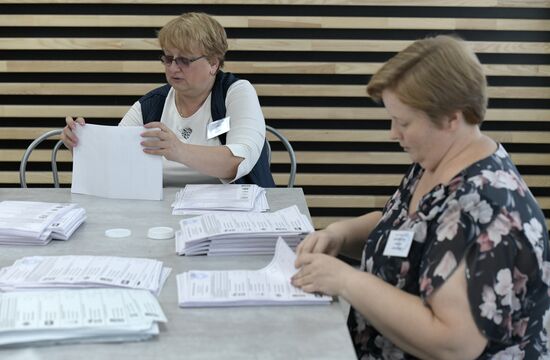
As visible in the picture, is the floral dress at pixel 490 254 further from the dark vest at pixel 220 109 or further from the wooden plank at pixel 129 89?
the wooden plank at pixel 129 89

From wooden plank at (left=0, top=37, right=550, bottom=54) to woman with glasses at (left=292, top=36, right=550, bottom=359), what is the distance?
287 cm

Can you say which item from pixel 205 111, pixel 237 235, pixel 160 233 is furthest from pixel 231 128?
pixel 237 235

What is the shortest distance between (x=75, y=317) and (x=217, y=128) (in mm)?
1695

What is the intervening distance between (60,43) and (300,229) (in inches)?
117

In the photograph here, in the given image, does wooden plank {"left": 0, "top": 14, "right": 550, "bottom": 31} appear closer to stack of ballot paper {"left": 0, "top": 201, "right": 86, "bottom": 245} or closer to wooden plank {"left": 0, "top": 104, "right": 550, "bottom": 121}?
wooden plank {"left": 0, "top": 104, "right": 550, "bottom": 121}

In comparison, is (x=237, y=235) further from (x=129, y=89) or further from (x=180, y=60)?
(x=129, y=89)

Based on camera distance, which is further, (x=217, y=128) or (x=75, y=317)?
(x=217, y=128)

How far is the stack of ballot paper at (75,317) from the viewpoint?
1.53m

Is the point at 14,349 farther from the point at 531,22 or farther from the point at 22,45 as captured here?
the point at 531,22

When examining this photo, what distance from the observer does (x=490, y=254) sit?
1.51 metres

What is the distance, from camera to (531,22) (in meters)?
4.59

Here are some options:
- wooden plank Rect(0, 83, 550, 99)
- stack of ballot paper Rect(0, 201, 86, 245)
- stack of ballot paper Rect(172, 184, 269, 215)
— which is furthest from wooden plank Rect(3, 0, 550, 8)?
stack of ballot paper Rect(0, 201, 86, 245)

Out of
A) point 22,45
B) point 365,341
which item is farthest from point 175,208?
point 22,45

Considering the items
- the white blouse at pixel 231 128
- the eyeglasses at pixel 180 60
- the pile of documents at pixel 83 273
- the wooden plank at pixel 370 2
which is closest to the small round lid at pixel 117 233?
the pile of documents at pixel 83 273
